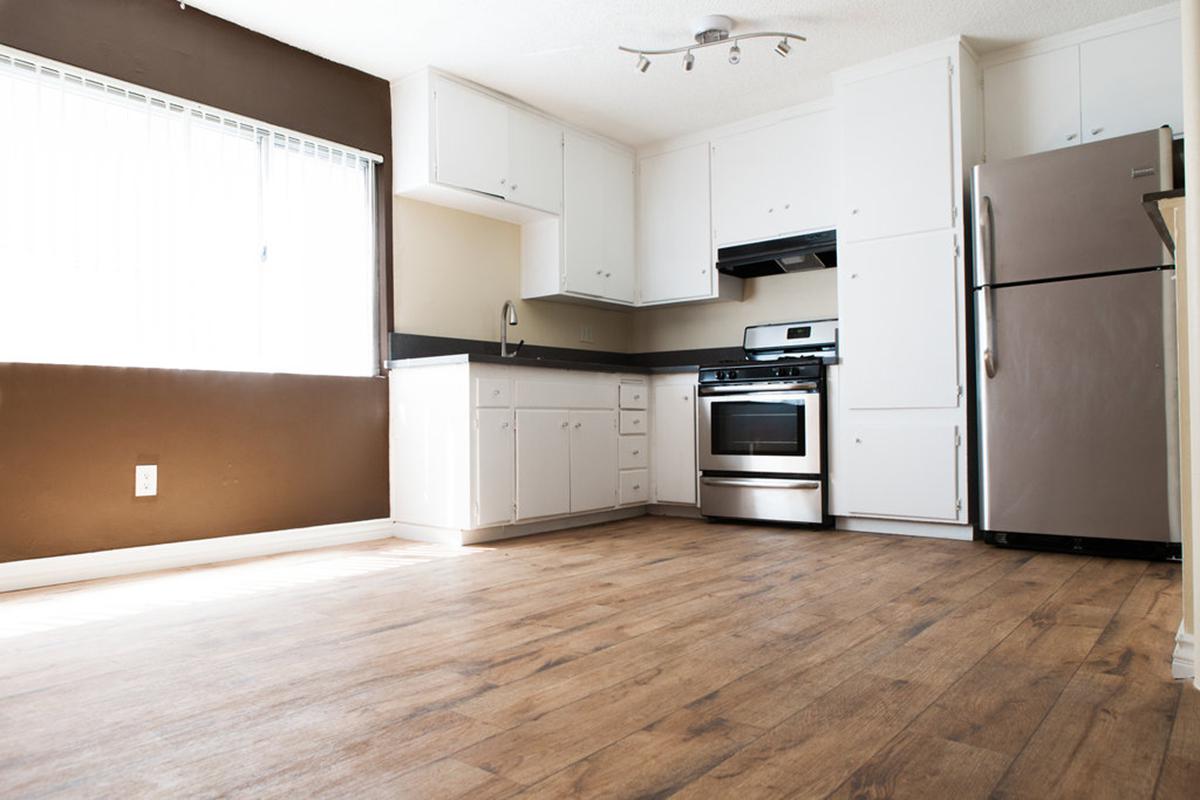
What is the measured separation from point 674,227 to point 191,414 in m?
2.93

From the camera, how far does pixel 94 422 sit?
295cm

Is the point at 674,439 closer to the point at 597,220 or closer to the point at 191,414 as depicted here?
the point at 597,220

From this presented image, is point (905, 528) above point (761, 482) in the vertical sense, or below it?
below

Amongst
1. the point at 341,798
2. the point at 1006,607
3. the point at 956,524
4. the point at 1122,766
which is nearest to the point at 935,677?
the point at 1122,766

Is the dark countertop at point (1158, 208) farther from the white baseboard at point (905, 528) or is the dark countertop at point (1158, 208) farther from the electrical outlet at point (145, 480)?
the electrical outlet at point (145, 480)

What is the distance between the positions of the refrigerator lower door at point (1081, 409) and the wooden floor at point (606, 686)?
42cm

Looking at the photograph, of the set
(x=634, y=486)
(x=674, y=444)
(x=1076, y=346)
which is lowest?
(x=634, y=486)

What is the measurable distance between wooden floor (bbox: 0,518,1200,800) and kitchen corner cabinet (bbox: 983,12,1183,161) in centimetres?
200

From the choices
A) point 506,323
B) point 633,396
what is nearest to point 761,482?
point 633,396

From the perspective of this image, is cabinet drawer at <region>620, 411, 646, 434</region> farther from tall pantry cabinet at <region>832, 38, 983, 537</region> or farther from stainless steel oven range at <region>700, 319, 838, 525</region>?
tall pantry cabinet at <region>832, 38, 983, 537</region>

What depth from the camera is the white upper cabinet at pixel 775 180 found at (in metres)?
4.30

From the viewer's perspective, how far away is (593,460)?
4.23m

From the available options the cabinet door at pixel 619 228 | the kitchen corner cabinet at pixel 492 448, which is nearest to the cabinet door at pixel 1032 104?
the cabinet door at pixel 619 228

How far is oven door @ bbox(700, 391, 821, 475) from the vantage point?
4031 mm
